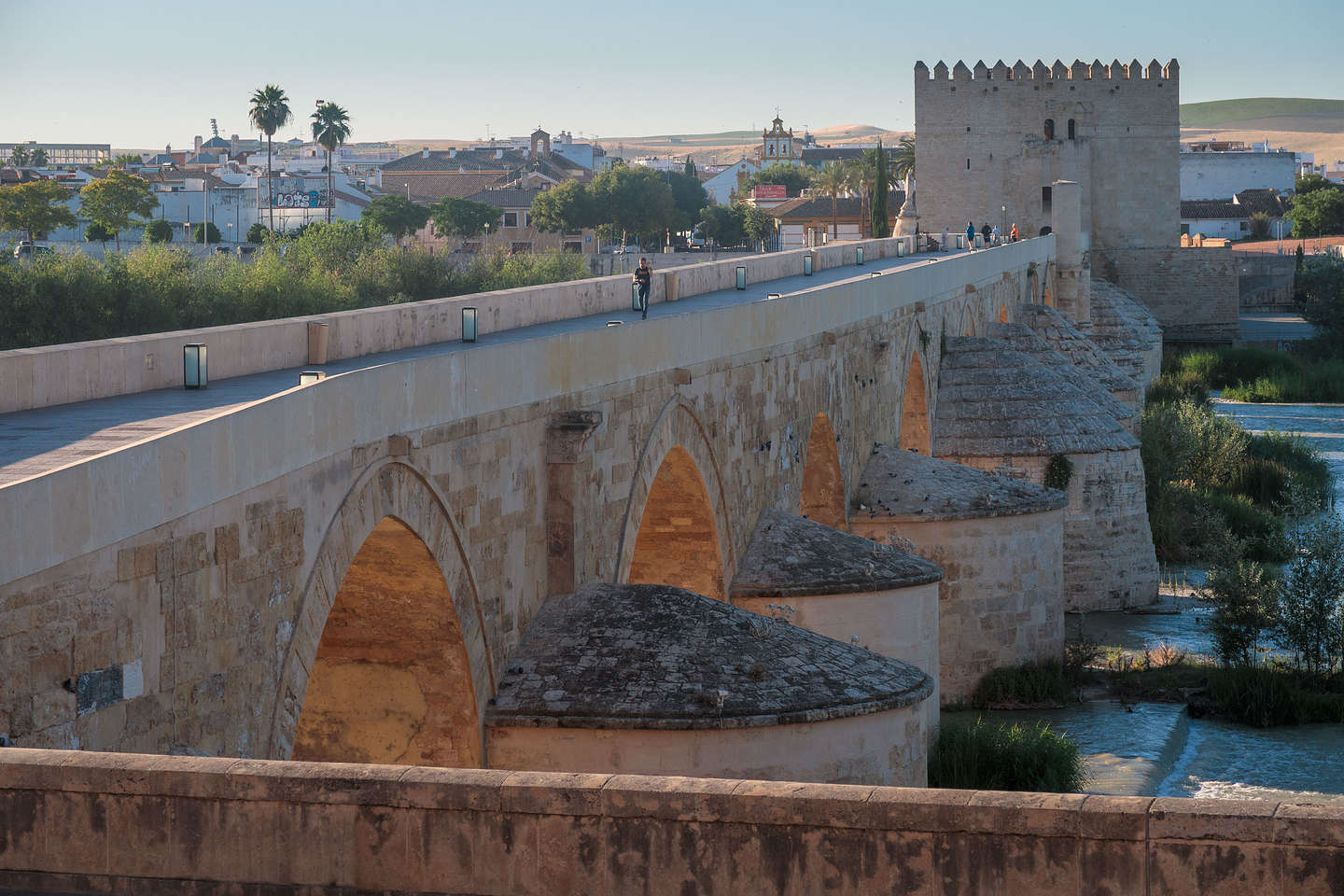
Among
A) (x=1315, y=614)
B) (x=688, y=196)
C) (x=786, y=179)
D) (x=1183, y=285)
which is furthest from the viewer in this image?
(x=786, y=179)

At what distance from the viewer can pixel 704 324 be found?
39.0 feet

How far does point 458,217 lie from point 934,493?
1903 inches

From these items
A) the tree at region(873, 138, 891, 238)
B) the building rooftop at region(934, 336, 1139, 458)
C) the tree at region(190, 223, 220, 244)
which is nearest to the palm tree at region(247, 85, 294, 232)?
the tree at region(190, 223, 220, 244)

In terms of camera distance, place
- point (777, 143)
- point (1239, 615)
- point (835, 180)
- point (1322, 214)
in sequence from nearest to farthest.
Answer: point (1239, 615) → point (1322, 214) → point (835, 180) → point (777, 143)

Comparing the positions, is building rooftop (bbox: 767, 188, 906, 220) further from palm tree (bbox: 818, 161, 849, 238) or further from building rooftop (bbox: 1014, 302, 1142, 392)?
building rooftop (bbox: 1014, 302, 1142, 392)

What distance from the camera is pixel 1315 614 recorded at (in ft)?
57.0

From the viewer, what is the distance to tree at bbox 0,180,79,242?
50375 mm

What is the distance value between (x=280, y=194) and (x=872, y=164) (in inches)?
1022

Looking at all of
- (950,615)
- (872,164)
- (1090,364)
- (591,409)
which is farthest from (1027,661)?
(872,164)

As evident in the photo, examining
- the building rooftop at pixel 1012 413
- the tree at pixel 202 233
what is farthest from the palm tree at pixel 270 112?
the building rooftop at pixel 1012 413

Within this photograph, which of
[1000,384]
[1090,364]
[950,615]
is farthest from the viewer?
[1090,364]

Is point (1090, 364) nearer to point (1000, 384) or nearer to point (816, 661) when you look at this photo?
point (1000, 384)

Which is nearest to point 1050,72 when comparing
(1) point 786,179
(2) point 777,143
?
(1) point 786,179

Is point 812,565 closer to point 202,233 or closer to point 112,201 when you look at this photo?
point 202,233
